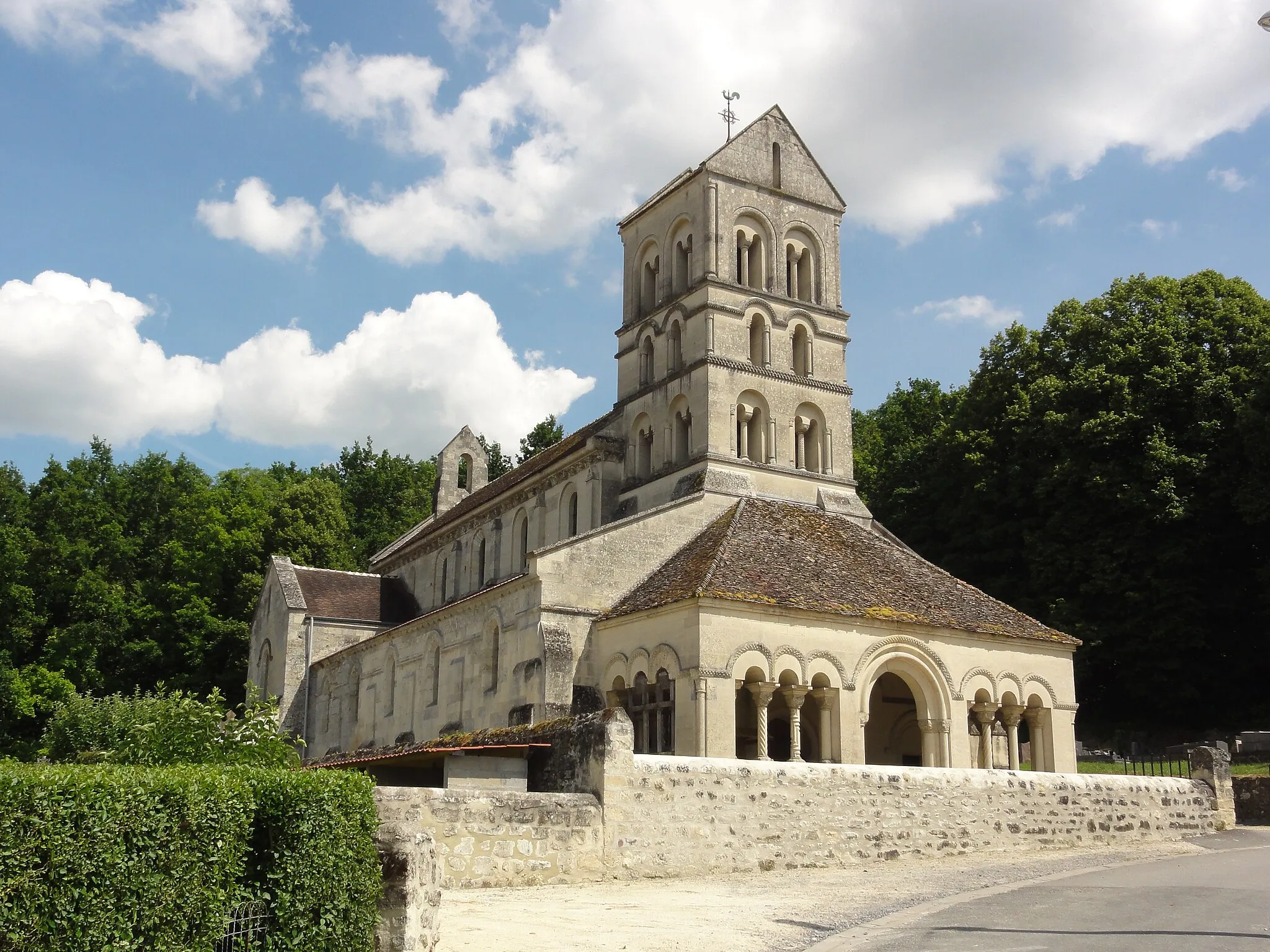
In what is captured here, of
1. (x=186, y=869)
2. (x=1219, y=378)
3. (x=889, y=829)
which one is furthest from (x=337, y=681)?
(x=186, y=869)

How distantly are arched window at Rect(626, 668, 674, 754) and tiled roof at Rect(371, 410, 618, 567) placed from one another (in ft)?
34.4

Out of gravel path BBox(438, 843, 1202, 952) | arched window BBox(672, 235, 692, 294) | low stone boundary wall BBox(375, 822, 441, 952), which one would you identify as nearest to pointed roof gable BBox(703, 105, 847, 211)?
arched window BBox(672, 235, 692, 294)

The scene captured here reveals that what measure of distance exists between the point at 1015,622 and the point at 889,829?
1044 cm

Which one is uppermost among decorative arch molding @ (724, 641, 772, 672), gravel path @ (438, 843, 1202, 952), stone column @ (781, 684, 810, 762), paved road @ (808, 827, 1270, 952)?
decorative arch molding @ (724, 641, 772, 672)

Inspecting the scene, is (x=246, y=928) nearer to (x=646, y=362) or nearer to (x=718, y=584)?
(x=718, y=584)

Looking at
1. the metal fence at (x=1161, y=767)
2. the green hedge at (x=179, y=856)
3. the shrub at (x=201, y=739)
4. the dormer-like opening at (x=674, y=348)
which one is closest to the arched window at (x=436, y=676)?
the dormer-like opening at (x=674, y=348)

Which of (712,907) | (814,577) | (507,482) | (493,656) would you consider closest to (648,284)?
(507,482)

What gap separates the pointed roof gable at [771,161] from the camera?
1347 inches

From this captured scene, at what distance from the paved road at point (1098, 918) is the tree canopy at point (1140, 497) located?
759 inches

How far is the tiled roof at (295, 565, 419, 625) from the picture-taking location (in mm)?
44938

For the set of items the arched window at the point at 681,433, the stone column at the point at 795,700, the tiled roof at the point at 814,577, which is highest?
the arched window at the point at 681,433

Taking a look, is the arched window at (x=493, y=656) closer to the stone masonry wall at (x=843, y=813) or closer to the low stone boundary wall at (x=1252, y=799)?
the stone masonry wall at (x=843, y=813)

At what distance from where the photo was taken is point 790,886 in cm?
1625

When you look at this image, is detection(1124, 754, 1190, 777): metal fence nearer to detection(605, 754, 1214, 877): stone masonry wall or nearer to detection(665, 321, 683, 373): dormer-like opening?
detection(605, 754, 1214, 877): stone masonry wall
